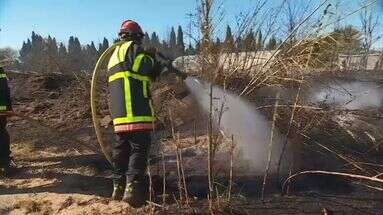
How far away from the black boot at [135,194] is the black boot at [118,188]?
0.21 meters

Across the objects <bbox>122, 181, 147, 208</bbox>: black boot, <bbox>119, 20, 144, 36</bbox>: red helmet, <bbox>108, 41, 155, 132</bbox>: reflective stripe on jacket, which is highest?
<bbox>119, 20, 144, 36</bbox>: red helmet

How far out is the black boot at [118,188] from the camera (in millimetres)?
5168

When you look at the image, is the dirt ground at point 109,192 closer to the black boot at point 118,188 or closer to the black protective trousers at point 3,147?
the black boot at point 118,188

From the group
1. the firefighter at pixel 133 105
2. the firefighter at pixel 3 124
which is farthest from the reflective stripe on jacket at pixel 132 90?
the firefighter at pixel 3 124

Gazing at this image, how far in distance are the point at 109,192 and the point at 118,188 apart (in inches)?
12.6

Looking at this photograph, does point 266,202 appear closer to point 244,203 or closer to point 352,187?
point 244,203

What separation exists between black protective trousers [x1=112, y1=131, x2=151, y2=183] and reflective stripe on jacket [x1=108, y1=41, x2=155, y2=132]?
0.40 feet

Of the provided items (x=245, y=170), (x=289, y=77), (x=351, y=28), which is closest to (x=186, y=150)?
(x=245, y=170)

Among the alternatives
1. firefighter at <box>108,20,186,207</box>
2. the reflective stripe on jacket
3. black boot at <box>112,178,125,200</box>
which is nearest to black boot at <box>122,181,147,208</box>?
firefighter at <box>108,20,186,207</box>

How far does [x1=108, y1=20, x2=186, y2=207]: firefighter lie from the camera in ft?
16.6

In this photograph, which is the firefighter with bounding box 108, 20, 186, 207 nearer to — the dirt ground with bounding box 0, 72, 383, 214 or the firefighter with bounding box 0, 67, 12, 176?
the dirt ground with bounding box 0, 72, 383, 214

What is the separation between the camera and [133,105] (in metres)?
5.07

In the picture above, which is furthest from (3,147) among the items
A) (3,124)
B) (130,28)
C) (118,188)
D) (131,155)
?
(130,28)

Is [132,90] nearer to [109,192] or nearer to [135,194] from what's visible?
[135,194]
